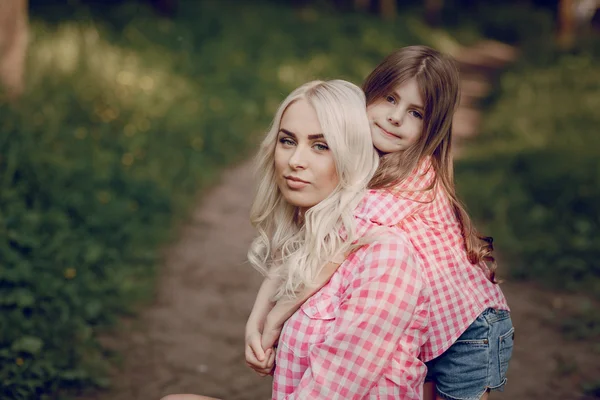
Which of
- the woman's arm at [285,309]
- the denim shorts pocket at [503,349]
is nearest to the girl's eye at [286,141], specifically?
the woman's arm at [285,309]

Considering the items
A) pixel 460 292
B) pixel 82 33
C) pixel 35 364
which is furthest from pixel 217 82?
pixel 460 292

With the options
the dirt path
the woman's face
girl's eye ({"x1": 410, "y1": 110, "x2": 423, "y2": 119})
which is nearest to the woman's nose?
the woman's face

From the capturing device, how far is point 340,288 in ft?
7.03

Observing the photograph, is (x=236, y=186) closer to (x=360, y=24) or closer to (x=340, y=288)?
(x=340, y=288)

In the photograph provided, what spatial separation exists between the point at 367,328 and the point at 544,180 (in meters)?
5.70

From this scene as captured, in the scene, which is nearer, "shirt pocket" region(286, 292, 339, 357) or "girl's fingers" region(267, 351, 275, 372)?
"shirt pocket" region(286, 292, 339, 357)

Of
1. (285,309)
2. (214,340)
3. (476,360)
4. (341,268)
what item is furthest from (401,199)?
(214,340)

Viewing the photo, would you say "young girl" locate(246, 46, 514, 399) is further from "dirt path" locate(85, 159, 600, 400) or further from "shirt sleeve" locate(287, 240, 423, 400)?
"dirt path" locate(85, 159, 600, 400)

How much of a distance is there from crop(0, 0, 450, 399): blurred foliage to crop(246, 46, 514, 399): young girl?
2.04 m

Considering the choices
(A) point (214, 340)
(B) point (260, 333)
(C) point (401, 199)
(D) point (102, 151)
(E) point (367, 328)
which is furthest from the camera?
(D) point (102, 151)

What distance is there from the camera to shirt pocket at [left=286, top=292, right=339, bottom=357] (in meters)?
2.09

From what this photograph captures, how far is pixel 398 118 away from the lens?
7.64 feet

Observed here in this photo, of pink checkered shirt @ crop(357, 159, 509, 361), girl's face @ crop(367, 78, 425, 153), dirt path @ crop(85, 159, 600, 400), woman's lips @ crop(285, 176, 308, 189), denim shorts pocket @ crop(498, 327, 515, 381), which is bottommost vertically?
dirt path @ crop(85, 159, 600, 400)

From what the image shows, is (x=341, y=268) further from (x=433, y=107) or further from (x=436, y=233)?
(x=433, y=107)
